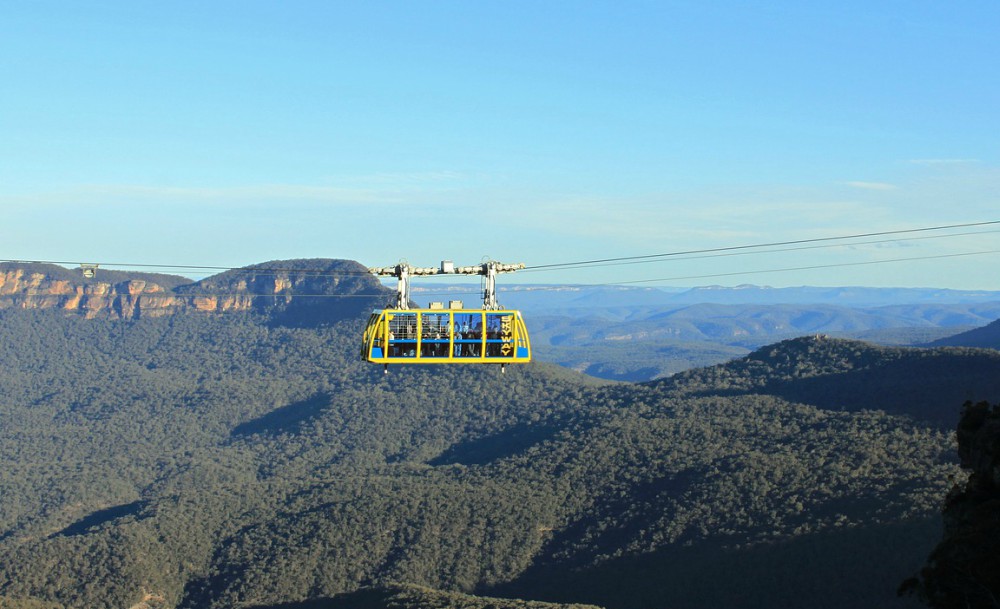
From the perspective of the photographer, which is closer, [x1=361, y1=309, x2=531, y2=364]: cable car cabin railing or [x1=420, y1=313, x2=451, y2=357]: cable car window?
[x1=361, y1=309, x2=531, y2=364]: cable car cabin railing

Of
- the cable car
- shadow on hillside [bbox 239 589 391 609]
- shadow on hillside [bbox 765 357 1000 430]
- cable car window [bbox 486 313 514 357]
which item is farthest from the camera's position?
shadow on hillside [bbox 765 357 1000 430]

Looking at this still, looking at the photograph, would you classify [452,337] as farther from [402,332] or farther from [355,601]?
[355,601]

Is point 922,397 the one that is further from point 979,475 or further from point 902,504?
point 979,475

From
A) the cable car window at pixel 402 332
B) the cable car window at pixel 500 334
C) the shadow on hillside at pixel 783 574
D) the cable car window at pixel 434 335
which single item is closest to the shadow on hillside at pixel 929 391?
the shadow on hillside at pixel 783 574

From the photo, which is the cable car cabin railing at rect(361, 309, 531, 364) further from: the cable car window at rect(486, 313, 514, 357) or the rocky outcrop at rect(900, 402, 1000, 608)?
the rocky outcrop at rect(900, 402, 1000, 608)

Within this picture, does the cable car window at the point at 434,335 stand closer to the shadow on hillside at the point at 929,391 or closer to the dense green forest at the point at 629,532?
the dense green forest at the point at 629,532

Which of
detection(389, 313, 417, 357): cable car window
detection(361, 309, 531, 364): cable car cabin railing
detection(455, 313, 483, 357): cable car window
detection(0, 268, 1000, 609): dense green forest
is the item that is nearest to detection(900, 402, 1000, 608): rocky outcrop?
detection(361, 309, 531, 364): cable car cabin railing

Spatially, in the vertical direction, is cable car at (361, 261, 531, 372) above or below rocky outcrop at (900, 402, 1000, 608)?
above

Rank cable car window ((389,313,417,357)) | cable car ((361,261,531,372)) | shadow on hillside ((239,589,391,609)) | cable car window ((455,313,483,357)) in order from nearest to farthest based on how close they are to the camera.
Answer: cable car ((361,261,531,372)) → cable car window ((389,313,417,357)) → cable car window ((455,313,483,357)) → shadow on hillside ((239,589,391,609))
